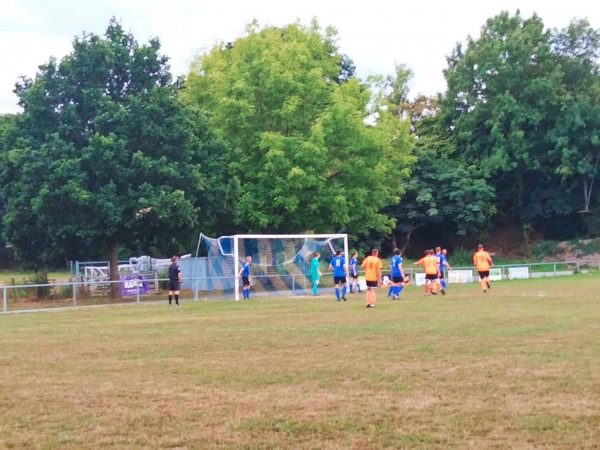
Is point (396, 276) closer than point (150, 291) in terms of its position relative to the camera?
Yes

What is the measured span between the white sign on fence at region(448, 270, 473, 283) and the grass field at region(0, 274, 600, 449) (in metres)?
24.2

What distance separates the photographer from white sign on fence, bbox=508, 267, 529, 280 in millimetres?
46469

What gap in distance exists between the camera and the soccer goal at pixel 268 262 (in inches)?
1438

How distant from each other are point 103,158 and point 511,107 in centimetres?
3773

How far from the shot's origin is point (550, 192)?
64.7 metres

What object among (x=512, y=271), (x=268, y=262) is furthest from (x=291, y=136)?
(x=512, y=271)

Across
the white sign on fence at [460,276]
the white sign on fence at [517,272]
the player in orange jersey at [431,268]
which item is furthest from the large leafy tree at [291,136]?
the player in orange jersey at [431,268]

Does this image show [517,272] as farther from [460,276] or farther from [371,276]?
[371,276]

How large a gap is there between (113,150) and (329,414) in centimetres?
2629

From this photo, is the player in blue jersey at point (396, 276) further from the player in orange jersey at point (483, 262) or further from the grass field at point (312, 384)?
the grass field at point (312, 384)

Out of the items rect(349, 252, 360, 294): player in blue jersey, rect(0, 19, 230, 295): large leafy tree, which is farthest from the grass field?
rect(349, 252, 360, 294): player in blue jersey

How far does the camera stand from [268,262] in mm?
37656

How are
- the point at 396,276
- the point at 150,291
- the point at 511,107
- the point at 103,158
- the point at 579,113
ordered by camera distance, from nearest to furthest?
the point at 396,276
the point at 103,158
the point at 150,291
the point at 579,113
the point at 511,107

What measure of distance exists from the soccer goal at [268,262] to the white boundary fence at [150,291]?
0.50 meters
